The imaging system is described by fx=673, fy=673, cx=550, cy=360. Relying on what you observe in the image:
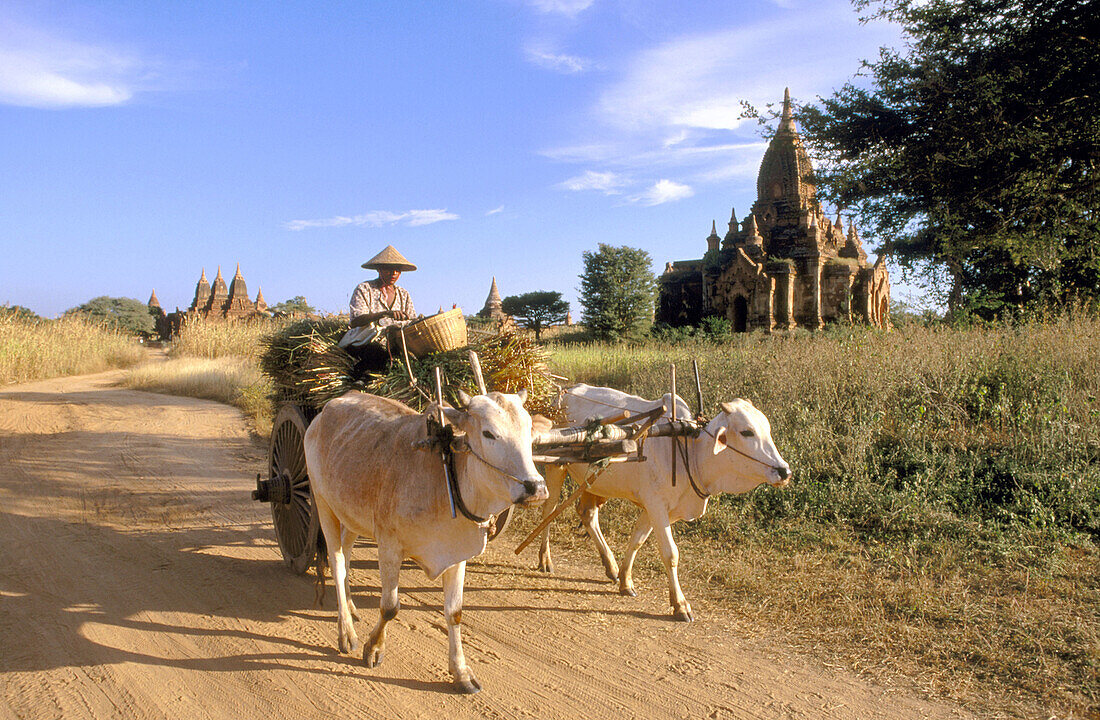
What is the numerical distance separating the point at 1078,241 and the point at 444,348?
35.6ft

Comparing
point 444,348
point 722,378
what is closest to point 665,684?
point 444,348

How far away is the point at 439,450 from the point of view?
317 centimetres

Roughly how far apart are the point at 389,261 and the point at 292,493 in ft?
6.32

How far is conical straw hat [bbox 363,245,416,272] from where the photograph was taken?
5395 mm

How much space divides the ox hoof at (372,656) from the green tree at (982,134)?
30.7 ft

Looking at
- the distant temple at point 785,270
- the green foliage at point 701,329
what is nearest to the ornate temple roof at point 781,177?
the distant temple at point 785,270

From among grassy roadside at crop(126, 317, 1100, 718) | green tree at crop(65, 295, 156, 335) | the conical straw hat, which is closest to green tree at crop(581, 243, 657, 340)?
grassy roadside at crop(126, 317, 1100, 718)

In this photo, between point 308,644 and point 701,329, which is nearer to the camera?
point 308,644

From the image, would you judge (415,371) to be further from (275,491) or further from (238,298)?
(238,298)

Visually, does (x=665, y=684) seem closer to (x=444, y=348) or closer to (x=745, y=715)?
(x=745, y=715)

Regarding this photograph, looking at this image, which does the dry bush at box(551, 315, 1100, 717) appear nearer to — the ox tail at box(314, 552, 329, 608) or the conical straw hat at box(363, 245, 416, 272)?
the conical straw hat at box(363, 245, 416, 272)

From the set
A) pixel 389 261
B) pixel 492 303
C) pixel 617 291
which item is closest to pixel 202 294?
pixel 492 303

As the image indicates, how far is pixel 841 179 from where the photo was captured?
10281mm

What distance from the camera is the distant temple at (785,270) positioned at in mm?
23281
